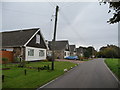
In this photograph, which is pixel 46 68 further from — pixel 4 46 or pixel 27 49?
pixel 4 46

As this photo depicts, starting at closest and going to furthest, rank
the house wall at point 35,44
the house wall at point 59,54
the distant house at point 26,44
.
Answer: the distant house at point 26,44, the house wall at point 35,44, the house wall at point 59,54

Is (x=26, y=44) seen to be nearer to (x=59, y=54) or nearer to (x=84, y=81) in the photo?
(x=84, y=81)

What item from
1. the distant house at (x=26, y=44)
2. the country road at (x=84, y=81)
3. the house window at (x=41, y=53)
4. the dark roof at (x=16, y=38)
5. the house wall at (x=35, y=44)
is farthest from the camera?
the house window at (x=41, y=53)

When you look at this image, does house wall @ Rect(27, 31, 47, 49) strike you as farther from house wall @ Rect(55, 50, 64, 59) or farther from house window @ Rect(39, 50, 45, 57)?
house wall @ Rect(55, 50, 64, 59)

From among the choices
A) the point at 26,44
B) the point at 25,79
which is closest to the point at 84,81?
the point at 25,79

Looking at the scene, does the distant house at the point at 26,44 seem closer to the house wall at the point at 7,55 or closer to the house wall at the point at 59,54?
the house wall at the point at 7,55

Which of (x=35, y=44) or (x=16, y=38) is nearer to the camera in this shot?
(x=16, y=38)

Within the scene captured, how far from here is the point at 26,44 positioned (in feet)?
72.2

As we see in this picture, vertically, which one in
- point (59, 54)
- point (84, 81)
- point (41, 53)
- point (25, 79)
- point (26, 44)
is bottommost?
point (84, 81)

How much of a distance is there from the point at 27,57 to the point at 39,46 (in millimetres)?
4983

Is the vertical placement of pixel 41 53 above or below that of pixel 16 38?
below

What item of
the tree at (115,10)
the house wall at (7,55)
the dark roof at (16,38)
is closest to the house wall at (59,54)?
the dark roof at (16,38)

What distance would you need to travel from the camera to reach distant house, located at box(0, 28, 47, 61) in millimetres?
21812

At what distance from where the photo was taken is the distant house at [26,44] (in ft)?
71.6
